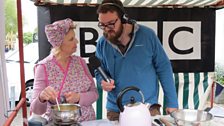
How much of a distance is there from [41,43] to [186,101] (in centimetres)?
185

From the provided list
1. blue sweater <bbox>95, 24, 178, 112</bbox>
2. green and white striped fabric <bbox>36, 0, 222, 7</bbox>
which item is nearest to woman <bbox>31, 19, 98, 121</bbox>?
blue sweater <bbox>95, 24, 178, 112</bbox>

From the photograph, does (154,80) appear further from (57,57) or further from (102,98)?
(102,98)

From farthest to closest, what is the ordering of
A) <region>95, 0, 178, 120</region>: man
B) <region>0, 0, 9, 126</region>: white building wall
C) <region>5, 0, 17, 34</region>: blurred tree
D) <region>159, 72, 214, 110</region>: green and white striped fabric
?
<region>159, 72, 214, 110</region>: green and white striped fabric < <region>95, 0, 178, 120</region>: man < <region>5, 0, 17, 34</region>: blurred tree < <region>0, 0, 9, 126</region>: white building wall

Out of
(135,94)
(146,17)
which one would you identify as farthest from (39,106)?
(146,17)

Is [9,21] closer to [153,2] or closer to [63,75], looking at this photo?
[63,75]

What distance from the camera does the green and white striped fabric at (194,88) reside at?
141 inches

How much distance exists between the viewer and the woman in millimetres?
1980

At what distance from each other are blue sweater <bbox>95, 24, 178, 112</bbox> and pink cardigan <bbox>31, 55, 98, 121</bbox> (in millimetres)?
200

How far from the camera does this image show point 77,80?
2.06m

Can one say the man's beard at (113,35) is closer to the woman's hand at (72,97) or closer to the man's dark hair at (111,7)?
the man's dark hair at (111,7)

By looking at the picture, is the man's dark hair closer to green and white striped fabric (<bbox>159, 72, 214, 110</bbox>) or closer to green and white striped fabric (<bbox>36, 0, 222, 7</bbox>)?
green and white striped fabric (<bbox>36, 0, 222, 7</bbox>)

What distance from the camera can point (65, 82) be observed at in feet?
6.67

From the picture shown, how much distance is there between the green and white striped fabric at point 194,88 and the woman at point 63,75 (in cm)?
175

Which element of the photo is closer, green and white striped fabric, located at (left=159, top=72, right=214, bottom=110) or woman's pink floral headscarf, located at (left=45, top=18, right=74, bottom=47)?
woman's pink floral headscarf, located at (left=45, top=18, right=74, bottom=47)
